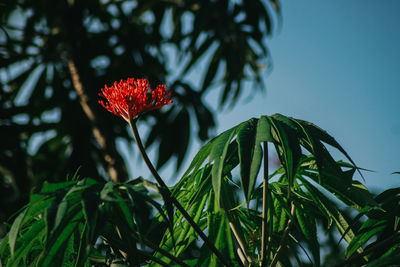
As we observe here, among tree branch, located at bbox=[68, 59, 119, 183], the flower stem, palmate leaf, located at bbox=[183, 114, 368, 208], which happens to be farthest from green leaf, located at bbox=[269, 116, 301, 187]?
tree branch, located at bbox=[68, 59, 119, 183]

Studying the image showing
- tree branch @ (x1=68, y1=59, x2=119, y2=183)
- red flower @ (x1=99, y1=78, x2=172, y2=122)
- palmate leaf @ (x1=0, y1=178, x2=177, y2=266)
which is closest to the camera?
palmate leaf @ (x1=0, y1=178, x2=177, y2=266)

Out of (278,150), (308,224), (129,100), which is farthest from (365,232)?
(129,100)

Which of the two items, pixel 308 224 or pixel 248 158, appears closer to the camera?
pixel 248 158

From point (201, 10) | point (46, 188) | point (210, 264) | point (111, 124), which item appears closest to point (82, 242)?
point (46, 188)

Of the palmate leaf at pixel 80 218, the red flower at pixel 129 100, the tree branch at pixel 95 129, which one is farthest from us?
the tree branch at pixel 95 129

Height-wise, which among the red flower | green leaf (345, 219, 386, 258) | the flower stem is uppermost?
the red flower

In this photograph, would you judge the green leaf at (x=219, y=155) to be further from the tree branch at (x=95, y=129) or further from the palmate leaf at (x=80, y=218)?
the tree branch at (x=95, y=129)

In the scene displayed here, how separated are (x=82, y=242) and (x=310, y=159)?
0.37 meters

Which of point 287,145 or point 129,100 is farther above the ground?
point 129,100

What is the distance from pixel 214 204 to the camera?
0.76 m

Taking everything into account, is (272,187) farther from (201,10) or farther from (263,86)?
(263,86)

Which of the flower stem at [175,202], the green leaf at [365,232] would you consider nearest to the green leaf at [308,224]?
the green leaf at [365,232]

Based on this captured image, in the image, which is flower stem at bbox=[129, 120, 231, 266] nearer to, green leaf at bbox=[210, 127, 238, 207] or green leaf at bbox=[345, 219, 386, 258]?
green leaf at bbox=[210, 127, 238, 207]

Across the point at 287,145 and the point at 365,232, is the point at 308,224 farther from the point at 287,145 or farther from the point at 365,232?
the point at 287,145
